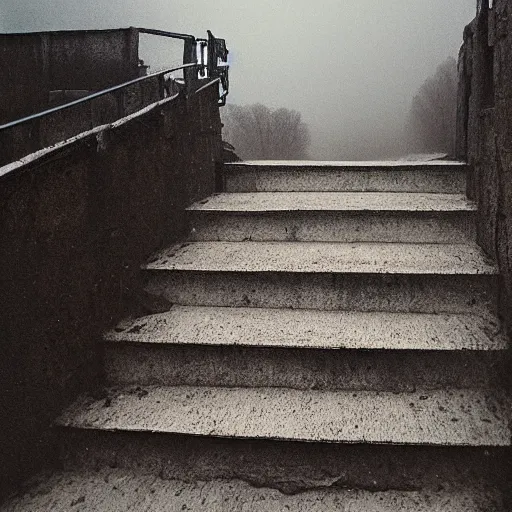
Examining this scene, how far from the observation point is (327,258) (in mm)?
2803

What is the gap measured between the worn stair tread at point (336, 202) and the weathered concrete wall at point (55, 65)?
306cm

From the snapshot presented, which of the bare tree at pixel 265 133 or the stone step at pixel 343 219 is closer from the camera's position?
the stone step at pixel 343 219

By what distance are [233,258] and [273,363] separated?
2.69ft

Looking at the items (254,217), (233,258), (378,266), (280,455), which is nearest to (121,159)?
(233,258)

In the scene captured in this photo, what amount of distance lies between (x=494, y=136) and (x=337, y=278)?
1092 millimetres

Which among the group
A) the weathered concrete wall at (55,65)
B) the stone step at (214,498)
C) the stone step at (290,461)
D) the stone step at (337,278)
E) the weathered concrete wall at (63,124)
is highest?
the weathered concrete wall at (55,65)

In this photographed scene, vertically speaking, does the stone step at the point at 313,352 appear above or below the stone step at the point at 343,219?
below

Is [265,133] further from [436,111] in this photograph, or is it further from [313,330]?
[313,330]

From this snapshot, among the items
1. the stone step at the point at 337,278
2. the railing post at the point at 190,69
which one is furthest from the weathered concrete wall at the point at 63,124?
the stone step at the point at 337,278

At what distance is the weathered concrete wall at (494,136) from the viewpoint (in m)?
2.21

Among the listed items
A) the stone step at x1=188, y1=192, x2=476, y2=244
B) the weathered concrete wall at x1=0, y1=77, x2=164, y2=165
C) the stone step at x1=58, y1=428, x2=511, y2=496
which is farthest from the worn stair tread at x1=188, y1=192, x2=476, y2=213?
the weathered concrete wall at x1=0, y1=77, x2=164, y2=165

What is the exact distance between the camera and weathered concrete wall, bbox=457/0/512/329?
2.21m

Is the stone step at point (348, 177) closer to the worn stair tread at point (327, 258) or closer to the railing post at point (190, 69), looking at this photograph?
the railing post at point (190, 69)

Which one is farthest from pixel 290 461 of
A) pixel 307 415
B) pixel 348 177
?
pixel 348 177
